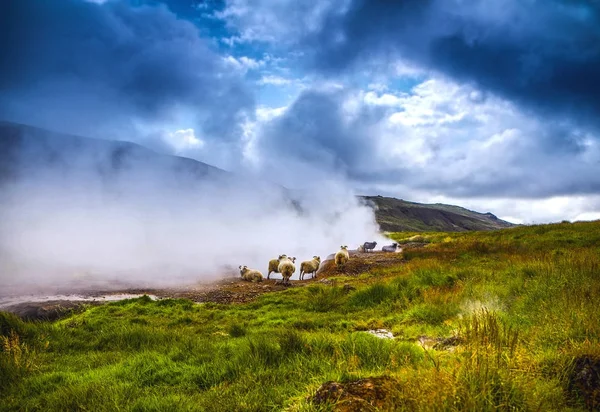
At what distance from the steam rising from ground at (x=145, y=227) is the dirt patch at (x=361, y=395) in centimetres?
2027

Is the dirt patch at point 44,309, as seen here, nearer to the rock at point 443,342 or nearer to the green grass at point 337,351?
the green grass at point 337,351

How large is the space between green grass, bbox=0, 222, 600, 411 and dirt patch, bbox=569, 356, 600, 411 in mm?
74

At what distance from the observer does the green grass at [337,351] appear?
358 centimetres

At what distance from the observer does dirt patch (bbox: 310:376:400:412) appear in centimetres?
349

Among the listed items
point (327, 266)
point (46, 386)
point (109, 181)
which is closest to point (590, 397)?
point (46, 386)

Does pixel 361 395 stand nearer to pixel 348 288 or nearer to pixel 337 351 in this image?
pixel 337 351

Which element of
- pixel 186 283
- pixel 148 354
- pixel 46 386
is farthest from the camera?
pixel 186 283

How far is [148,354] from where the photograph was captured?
284 inches

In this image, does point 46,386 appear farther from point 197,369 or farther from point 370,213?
point 370,213

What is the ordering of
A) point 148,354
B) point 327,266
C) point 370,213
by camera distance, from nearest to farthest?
1. point 148,354
2. point 327,266
3. point 370,213

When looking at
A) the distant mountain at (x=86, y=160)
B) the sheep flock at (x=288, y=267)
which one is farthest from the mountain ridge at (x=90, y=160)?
the sheep flock at (x=288, y=267)

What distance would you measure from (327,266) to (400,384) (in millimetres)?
22932

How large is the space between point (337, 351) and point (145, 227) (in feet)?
122

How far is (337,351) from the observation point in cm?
573
